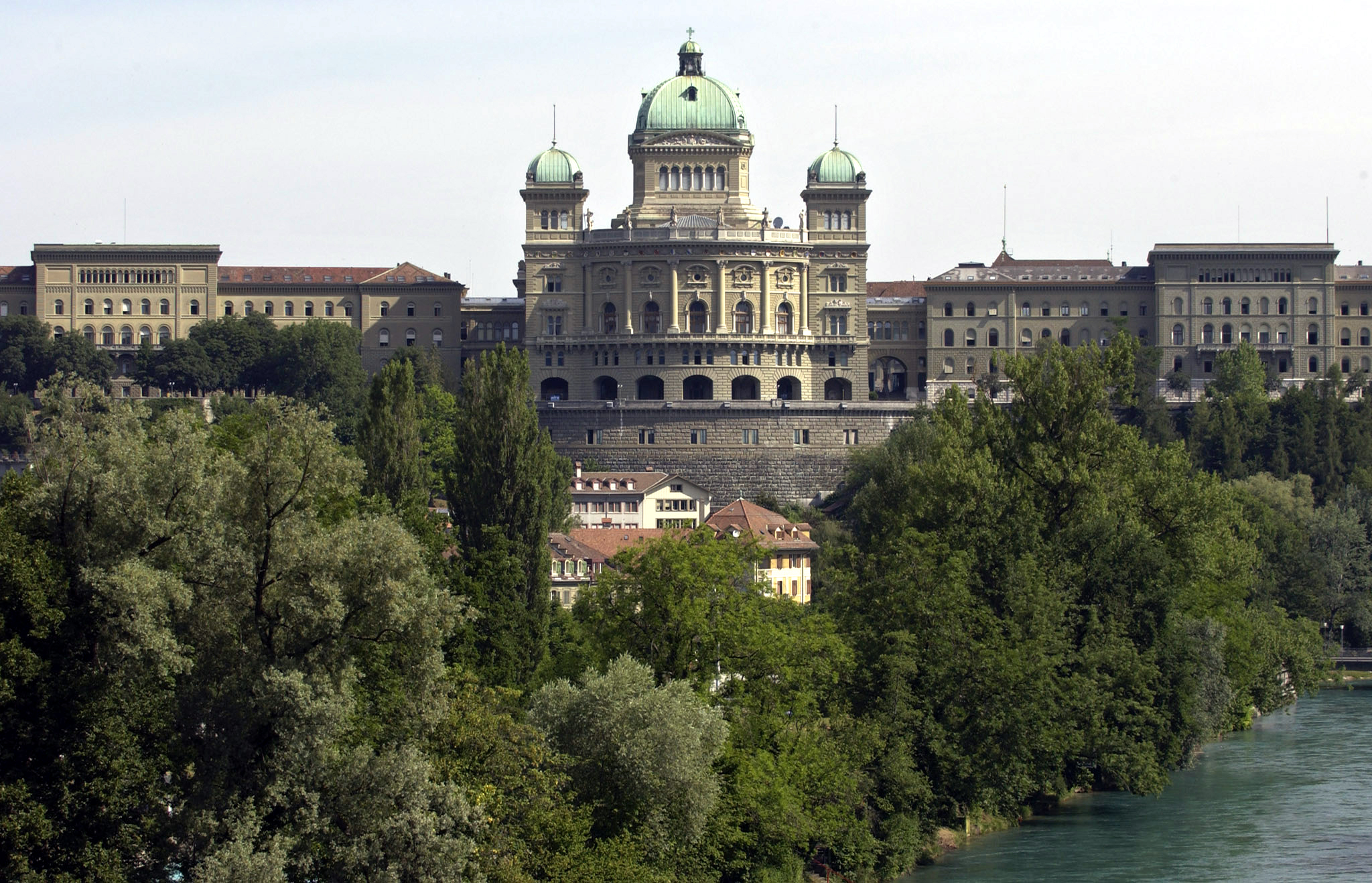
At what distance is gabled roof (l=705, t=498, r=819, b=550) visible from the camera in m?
104

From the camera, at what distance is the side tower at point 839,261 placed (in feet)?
477

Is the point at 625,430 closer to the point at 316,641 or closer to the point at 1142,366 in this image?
the point at 1142,366

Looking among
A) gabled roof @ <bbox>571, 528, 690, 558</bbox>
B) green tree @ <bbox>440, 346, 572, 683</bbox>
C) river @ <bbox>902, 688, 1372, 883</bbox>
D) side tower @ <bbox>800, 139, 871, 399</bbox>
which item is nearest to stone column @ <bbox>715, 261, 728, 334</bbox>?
side tower @ <bbox>800, 139, 871, 399</bbox>

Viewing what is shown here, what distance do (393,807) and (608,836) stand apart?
22.6ft

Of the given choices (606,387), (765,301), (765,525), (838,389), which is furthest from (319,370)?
(765,525)

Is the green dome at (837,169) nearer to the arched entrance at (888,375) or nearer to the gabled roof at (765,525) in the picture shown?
the arched entrance at (888,375)

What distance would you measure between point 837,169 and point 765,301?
36.5ft

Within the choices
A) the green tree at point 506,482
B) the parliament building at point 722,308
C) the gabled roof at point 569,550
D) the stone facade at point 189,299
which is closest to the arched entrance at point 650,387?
the parliament building at point 722,308

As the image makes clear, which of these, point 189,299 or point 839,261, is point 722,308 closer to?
point 839,261

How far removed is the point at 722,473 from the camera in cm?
13575

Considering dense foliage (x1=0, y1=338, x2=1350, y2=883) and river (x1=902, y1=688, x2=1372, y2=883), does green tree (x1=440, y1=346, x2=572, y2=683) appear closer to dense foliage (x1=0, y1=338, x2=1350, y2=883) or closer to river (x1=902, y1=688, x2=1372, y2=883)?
dense foliage (x1=0, y1=338, x2=1350, y2=883)

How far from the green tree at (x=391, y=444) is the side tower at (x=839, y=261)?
70582 mm

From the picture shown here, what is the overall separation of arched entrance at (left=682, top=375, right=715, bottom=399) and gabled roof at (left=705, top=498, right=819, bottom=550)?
2559 cm

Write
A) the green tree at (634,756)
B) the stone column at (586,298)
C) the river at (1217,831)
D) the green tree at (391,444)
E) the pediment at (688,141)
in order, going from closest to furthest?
the green tree at (634,756) < the river at (1217,831) < the green tree at (391,444) < the stone column at (586,298) < the pediment at (688,141)
